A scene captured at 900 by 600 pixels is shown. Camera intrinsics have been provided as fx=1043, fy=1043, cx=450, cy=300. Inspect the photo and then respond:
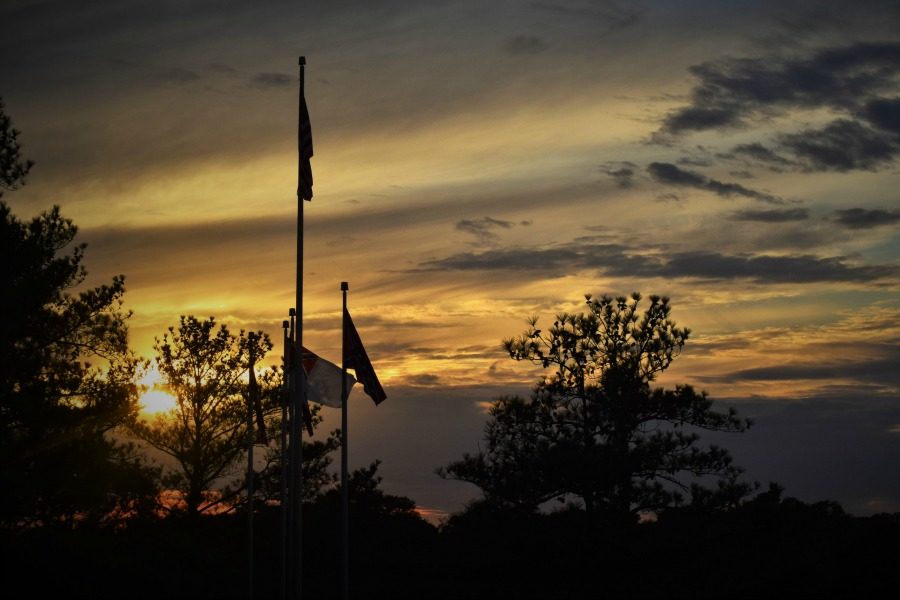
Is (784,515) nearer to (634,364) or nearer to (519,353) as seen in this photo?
(634,364)

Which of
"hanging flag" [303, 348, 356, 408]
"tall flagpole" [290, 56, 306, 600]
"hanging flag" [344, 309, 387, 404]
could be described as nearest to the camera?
"tall flagpole" [290, 56, 306, 600]

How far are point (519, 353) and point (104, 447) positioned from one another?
53.7ft

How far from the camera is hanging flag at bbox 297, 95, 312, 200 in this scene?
2547 cm

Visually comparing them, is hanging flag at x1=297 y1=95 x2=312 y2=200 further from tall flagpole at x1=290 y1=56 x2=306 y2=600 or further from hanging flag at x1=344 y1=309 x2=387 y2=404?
hanging flag at x1=344 y1=309 x2=387 y2=404

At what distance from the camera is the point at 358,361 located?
28.4 m

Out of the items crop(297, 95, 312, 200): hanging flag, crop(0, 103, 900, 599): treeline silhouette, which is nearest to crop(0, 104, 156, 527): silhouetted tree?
crop(0, 103, 900, 599): treeline silhouette

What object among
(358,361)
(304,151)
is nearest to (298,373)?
(358,361)

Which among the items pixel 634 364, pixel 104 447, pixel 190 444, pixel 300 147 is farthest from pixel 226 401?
pixel 300 147

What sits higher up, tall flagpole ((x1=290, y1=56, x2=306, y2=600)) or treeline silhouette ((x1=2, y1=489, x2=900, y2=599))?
tall flagpole ((x1=290, y1=56, x2=306, y2=600))

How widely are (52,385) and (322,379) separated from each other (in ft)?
33.9

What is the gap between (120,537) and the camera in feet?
125

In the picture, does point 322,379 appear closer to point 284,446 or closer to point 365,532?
point 284,446

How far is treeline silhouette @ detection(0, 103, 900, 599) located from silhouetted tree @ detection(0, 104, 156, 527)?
0.07 metres

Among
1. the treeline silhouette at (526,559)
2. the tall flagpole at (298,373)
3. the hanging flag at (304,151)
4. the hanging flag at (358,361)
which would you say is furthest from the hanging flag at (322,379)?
the treeline silhouette at (526,559)
